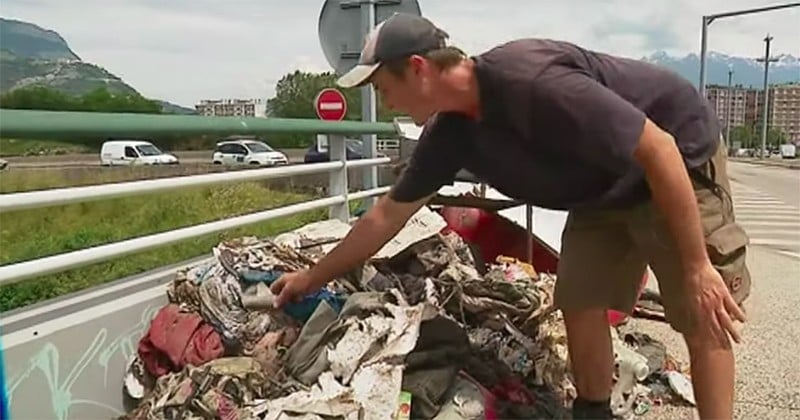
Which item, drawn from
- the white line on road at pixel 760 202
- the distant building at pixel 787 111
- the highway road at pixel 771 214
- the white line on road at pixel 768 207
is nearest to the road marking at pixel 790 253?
the highway road at pixel 771 214

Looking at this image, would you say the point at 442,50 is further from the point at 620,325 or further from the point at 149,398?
the point at 620,325

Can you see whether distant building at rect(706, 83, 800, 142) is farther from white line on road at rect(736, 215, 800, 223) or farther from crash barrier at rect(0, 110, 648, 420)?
crash barrier at rect(0, 110, 648, 420)

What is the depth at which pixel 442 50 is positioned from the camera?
2.15 m

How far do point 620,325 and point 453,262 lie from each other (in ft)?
3.16

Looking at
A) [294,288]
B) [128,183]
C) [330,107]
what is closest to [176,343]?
[294,288]

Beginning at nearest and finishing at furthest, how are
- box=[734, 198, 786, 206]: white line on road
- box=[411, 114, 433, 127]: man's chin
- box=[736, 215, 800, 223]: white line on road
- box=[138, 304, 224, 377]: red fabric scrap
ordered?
1. box=[411, 114, 433, 127]: man's chin
2. box=[138, 304, 224, 377]: red fabric scrap
3. box=[736, 215, 800, 223]: white line on road
4. box=[734, 198, 786, 206]: white line on road

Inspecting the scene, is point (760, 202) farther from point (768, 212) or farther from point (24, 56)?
point (24, 56)

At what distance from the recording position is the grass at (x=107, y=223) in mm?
2895

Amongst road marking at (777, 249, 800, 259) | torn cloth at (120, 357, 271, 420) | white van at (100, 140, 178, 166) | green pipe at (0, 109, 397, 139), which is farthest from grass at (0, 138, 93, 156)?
road marking at (777, 249, 800, 259)

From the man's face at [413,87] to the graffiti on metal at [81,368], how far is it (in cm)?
117

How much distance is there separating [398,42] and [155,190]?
1.03 metres

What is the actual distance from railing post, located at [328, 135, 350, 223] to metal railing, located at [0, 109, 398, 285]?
18 cm

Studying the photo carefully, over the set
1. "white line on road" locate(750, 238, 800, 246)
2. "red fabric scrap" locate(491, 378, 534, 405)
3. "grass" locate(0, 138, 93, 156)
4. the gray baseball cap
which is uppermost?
the gray baseball cap

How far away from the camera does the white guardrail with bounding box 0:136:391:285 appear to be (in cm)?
215
